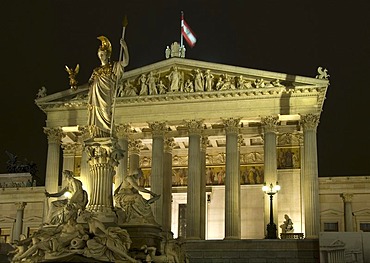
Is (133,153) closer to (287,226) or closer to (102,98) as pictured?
(287,226)

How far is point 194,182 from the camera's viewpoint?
139 ft

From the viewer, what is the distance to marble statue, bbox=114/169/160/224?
16234 millimetres

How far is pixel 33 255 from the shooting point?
14320mm

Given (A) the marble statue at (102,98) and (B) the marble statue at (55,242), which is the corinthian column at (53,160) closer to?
(A) the marble statue at (102,98)

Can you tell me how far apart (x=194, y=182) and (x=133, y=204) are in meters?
26.1

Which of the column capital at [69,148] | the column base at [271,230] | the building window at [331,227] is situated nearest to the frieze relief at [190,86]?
the column capital at [69,148]

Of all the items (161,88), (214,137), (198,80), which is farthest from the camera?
(214,137)

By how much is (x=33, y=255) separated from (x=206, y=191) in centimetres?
3542

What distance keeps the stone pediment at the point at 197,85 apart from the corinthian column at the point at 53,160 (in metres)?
2.08

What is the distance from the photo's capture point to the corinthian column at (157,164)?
43031mm

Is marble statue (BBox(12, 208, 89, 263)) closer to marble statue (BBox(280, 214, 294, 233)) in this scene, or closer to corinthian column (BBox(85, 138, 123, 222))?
corinthian column (BBox(85, 138, 123, 222))

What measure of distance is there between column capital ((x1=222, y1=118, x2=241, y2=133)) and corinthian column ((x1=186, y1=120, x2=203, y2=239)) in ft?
6.36

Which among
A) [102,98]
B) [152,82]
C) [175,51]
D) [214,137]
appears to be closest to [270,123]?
[214,137]

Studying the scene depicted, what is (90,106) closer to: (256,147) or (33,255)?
(33,255)
